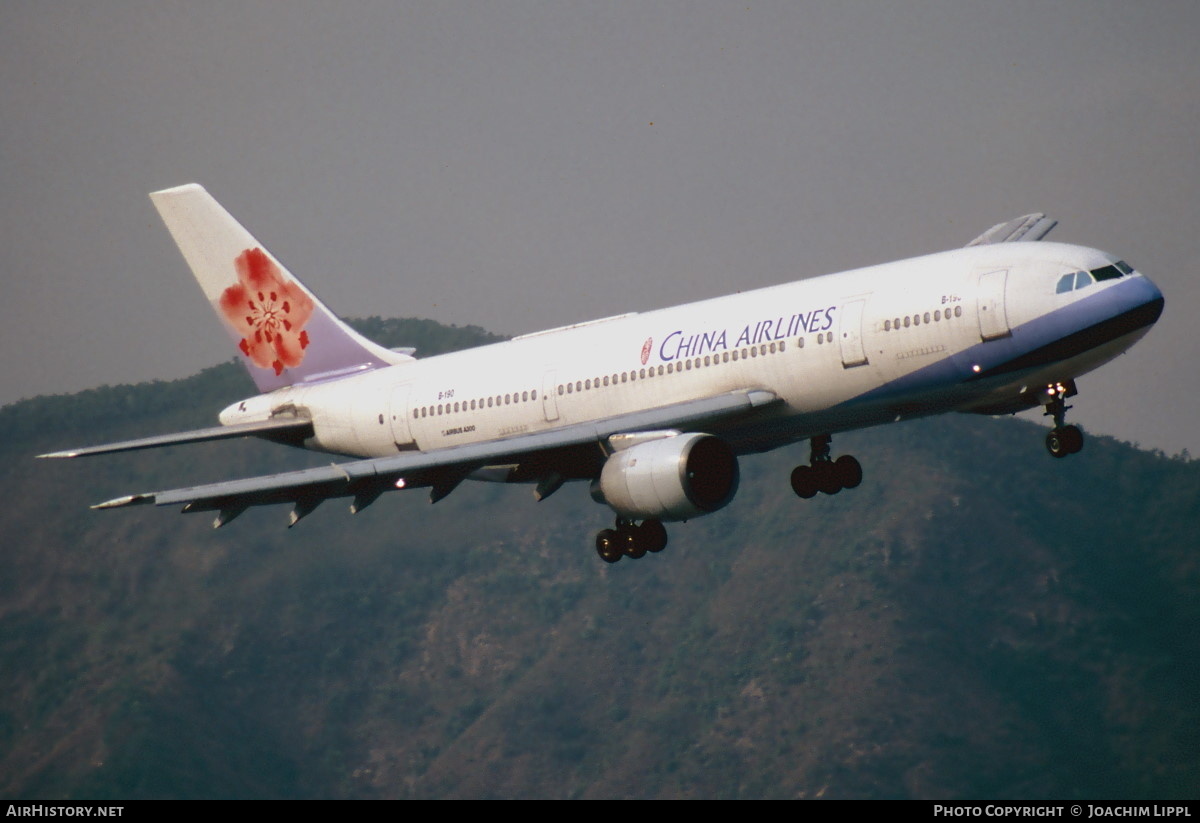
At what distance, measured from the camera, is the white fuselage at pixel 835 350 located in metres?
38.5

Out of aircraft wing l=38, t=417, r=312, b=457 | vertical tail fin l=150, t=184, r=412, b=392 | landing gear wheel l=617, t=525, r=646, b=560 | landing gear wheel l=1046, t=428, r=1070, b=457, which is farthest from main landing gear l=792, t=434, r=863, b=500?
aircraft wing l=38, t=417, r=312, b=457

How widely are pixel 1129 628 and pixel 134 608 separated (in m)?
111

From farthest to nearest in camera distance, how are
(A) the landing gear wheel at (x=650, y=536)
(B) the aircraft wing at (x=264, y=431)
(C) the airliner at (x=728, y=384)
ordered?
(B) the aircraft wing at (x=264, y=431), (A) the landing gear wheel at (x=650, y=536), (C) the airliner at (x=728, y=384)

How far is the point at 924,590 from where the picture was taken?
197 m

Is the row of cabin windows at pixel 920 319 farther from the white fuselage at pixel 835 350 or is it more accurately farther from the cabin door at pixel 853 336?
the cabin door at pixel 853 336

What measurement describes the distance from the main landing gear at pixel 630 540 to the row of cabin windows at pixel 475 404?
4.63m

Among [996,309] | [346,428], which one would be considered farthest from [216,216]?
[996,309]

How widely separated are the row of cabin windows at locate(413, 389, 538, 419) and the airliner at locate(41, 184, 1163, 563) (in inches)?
2.0

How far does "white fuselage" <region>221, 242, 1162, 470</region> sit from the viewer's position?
1517 inches

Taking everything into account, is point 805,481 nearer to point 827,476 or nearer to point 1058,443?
Result: point 827,476

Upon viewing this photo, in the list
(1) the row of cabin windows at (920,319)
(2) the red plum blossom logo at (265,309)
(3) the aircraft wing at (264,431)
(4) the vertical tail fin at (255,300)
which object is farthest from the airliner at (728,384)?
(2) the red plum blossom logo at (265,309)

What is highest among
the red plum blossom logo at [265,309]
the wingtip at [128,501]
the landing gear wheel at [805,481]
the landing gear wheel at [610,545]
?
the red plum blossom logo at [265,309]

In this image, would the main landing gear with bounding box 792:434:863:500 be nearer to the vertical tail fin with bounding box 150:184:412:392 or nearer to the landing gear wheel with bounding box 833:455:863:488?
the landing gear wheel with bounding box 833:455:863:488
